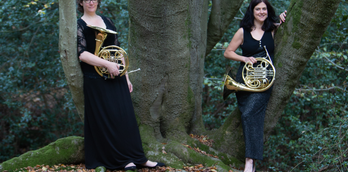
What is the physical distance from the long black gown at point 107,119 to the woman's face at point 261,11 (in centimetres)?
168

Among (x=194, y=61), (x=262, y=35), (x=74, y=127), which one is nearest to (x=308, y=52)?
(x=262, y=35)

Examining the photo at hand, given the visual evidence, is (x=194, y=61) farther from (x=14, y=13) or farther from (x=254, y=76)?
(x=14, y=13)

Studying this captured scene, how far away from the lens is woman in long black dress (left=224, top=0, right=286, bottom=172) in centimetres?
361

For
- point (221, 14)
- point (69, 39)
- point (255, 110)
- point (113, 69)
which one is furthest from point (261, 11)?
point (69, 39)

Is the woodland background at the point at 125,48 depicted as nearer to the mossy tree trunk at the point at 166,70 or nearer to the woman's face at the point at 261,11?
the mossy tree trunk at the point at 166,70

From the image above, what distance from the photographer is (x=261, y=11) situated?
368cm

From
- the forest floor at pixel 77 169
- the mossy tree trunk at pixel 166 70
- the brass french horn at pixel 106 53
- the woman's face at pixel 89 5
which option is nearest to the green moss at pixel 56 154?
the forest floor at pixel 77 169

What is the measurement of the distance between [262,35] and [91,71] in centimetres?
201

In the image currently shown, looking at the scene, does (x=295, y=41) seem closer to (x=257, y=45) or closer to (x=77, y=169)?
(x=257, y=45)

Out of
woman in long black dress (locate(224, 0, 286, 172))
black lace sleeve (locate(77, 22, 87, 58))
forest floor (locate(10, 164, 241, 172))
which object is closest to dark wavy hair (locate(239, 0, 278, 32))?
woman in long black dress (locate(224, 0, 286, 172))

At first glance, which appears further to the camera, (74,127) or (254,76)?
(74,127)

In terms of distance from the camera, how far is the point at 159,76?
4098 mm

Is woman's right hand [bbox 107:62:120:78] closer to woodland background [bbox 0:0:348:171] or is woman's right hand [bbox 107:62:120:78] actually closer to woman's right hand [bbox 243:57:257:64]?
woman's right hand [bbox 243:57:257:64]

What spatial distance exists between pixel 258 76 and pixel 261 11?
0.77 meters
